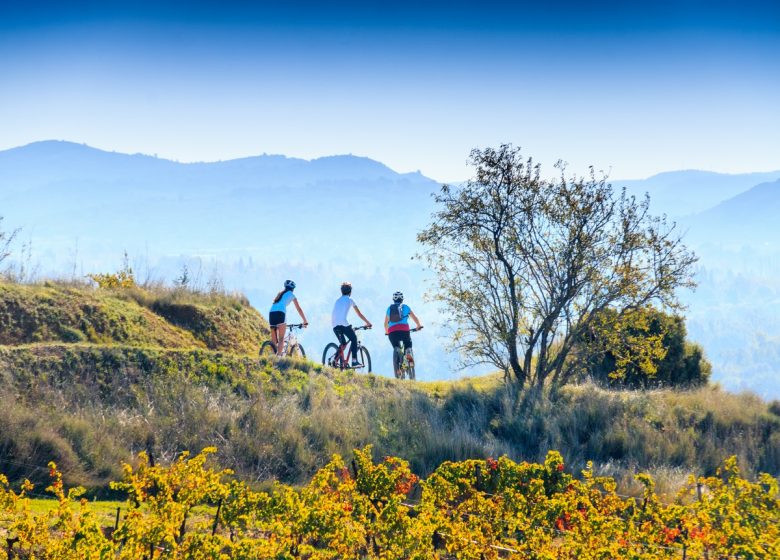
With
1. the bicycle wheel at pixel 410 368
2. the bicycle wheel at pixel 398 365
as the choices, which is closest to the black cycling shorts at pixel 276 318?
the bicycle wheel at pixel 398 365

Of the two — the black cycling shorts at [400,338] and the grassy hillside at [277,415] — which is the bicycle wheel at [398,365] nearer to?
the black cycling shorts at [400,338]

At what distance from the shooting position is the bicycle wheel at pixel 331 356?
19.7m

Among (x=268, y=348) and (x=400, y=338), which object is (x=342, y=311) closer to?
(x=400, y=338)

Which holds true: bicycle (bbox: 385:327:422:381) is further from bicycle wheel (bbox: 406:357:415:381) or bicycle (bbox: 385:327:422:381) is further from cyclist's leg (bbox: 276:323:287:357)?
cyclist's leg (bbox: 276:323:287:357)

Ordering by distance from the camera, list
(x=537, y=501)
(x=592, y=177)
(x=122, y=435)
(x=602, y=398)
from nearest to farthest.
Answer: (x=537, y=501), (x=122, y=435), (x=602, y=398), (x=592, y=177)

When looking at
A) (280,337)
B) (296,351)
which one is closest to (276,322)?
(280,337)

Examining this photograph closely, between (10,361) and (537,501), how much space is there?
383 inches

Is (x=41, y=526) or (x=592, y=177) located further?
(x=592, y=177)

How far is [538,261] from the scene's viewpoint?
18.7 metres

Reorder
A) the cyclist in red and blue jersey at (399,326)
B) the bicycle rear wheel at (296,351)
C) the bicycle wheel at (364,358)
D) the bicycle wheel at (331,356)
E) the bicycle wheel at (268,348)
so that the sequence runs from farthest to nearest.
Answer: the cyclist in red and blue jersey at (399,326) < the bicycle wheel at (364,358) < the bicycle wheel at (331,356) < the bicycle rear wheel at (296,351) < the bicycle wheel at (268,348)

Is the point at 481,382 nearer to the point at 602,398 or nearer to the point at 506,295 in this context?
the point at 506,295

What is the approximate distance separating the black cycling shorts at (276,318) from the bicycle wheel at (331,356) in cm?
145

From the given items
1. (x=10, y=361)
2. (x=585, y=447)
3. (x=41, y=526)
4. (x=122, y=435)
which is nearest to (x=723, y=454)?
(x=585, y=447)

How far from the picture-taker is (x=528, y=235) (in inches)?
738
